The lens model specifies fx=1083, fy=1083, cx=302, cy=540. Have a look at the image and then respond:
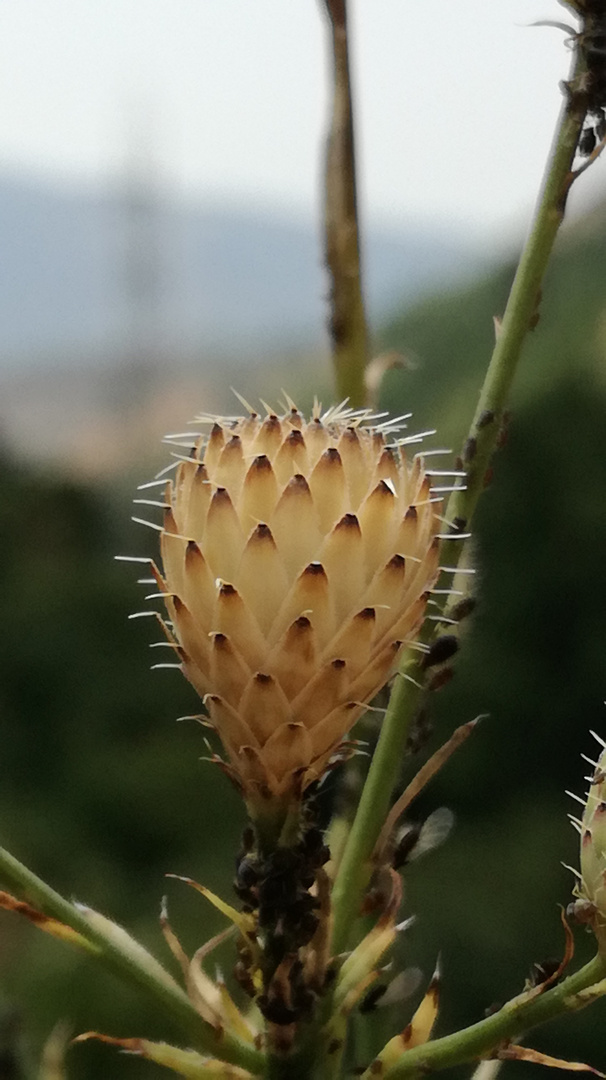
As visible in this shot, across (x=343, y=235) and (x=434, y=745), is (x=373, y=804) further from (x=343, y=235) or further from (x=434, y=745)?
(x=434, y=745)

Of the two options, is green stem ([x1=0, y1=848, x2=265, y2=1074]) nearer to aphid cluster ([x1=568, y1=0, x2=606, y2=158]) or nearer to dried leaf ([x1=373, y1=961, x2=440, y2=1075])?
dried leaf ([x1=373, y1=961, x2=440, y2=1075])

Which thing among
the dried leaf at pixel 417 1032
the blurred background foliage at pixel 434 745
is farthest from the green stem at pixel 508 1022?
the blurred background foliage at pixel 434 745

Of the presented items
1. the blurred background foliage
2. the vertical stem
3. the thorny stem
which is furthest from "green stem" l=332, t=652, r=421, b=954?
the blurred background foliage

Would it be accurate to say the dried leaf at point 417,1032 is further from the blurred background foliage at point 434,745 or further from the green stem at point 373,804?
the blurred background foliage at point 434,745

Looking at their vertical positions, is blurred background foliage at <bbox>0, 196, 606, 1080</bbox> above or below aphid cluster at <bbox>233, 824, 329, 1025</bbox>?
below

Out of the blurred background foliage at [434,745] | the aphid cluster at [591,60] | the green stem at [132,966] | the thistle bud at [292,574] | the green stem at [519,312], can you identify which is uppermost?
the aphid cluster at [591,60]

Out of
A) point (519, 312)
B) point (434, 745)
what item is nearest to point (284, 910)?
point (519, 312)
